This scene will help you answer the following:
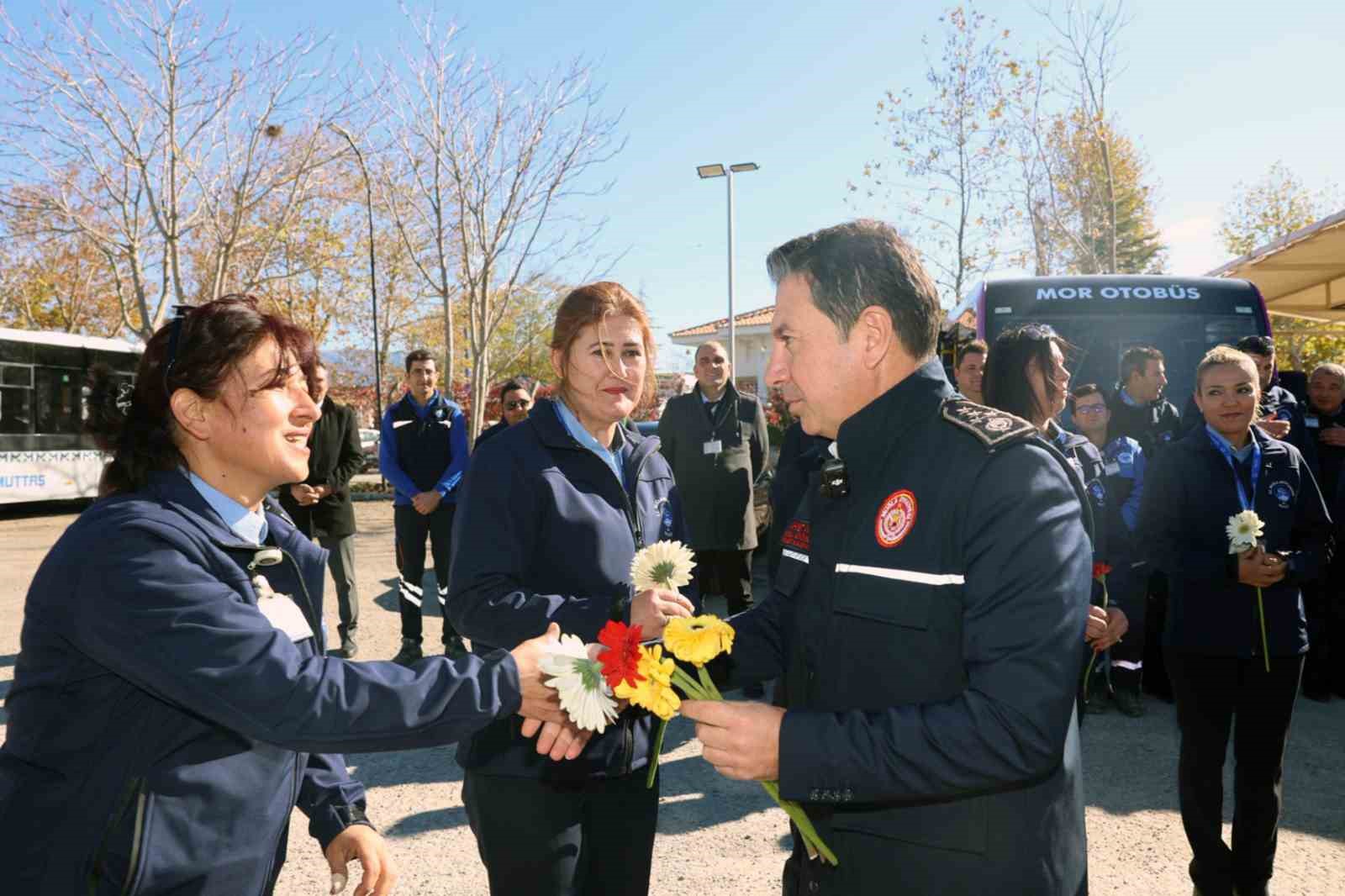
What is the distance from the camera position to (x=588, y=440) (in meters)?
2.63

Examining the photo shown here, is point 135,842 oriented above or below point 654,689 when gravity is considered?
below

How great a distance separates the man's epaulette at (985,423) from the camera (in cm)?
157

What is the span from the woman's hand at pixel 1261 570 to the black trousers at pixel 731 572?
3.79 metres

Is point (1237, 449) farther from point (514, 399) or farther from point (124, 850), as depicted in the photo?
point (514, 399)

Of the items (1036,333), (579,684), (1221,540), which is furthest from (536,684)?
(1221,540)

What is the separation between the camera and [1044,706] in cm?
145

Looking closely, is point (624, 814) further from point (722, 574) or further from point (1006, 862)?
point (722, 574)

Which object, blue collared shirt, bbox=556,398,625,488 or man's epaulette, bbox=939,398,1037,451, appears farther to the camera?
blue collared shirt, bbox=556,398,625,488

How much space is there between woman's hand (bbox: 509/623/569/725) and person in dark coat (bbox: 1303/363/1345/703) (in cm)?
611

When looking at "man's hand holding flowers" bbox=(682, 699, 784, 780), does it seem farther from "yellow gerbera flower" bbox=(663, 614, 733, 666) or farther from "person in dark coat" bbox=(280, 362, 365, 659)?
"person in dark coat" bbox=(280, 362, 365, 659)

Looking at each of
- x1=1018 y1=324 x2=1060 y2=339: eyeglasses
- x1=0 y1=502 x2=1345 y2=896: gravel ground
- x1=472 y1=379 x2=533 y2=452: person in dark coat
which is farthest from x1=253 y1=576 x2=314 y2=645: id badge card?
x1=472 y1=379 x2=533 y2=452: person in dark coat

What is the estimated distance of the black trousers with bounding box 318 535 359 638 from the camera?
7.47 m

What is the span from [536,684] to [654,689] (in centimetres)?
36

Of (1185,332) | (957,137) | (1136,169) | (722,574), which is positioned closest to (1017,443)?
(722,574)
